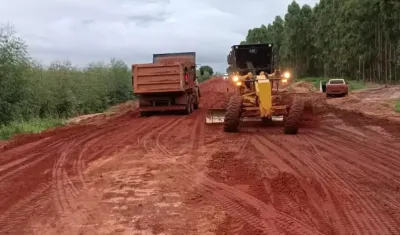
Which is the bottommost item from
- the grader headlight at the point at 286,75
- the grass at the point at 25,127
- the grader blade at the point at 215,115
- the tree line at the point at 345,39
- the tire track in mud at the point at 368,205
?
the tire track in mud at the point at 368,205

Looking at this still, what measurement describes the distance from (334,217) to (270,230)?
106 centimetres

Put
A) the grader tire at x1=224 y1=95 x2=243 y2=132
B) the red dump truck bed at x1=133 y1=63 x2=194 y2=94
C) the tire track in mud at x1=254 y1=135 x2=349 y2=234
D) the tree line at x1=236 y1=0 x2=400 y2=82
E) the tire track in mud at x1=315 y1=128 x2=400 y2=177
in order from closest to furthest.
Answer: the tire track in mud at x1=254 y1=135 x2=349 y2=234 < the tire track in mud at x1=315 y1=128 x2=400 y2=177 < the grader tire at x1=224 y1=95 x2=243 y2=132 < the red dump truck bed at x1=133 y1=63 x2=194 y2=94 < the tree line at x1=236 y1=0 x2=400 y2=82

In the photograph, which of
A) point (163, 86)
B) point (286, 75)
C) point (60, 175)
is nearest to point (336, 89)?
point (163, 86)

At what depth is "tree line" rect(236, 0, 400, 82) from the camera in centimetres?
5366

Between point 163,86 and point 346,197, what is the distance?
644 inches

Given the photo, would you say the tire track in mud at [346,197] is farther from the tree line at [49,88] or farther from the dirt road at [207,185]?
the tree line at [49,88]

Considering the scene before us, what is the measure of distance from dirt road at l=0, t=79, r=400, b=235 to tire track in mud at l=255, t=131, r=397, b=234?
2cm

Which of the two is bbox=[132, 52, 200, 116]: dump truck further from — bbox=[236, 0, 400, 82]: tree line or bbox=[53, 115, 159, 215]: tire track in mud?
bbox=[236, 0, 400, 82]: tree line

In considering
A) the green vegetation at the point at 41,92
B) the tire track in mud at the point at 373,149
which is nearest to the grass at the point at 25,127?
the green vegetation at the point at 41,92

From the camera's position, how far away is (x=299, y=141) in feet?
45.8

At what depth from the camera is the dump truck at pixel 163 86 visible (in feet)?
77.2

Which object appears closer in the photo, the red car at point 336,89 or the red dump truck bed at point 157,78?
the red dump truck bed at point 157,78

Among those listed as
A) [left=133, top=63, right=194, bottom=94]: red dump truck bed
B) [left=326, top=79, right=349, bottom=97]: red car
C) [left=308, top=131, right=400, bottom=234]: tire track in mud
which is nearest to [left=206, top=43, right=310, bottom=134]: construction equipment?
[left=133, top=63, right=194, bottom=94]: red dump truck bed

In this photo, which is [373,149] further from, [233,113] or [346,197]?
[346,197]
